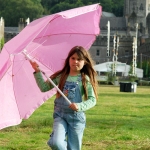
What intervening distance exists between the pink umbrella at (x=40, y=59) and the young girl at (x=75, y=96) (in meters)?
0.72

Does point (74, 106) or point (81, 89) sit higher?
point (81, 89)

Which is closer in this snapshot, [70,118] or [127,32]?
[70,118]

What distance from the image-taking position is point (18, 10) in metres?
143

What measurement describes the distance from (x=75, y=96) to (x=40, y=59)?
1314 mm

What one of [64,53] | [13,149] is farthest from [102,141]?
[64,53]

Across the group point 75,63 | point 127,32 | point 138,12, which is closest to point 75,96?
point 75,63

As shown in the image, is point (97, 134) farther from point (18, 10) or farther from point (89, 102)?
point (18, 10)

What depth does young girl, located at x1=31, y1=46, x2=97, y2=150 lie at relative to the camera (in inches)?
276

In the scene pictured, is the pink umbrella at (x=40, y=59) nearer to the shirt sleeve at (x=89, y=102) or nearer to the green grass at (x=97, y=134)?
the shirt sleeve at (x=89, y=102)

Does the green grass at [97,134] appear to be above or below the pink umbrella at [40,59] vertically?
below

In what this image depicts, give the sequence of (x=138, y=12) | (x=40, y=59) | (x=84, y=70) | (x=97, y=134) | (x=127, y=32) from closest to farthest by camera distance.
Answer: (x=84, y=70)
(x=40, y=59)
(x=97, y=134)
(x=127, y=32)
(x=138, y=12)

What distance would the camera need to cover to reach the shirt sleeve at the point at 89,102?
691 centimetres

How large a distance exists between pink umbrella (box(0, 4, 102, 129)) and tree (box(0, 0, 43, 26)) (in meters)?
134

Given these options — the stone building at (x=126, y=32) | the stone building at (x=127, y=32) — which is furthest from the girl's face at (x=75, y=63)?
the stone building at (x=127, y=32)
